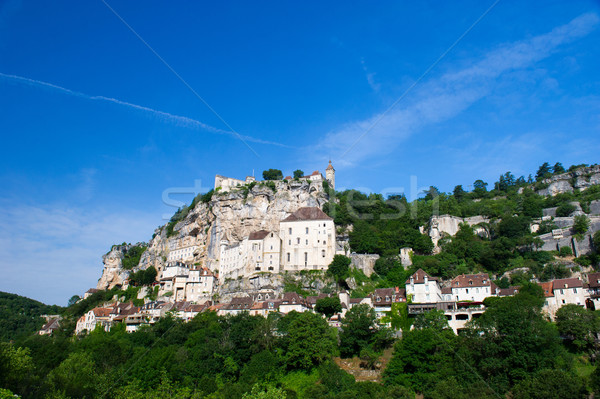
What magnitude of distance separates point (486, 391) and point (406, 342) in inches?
325

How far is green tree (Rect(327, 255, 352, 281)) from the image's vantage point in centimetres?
6406

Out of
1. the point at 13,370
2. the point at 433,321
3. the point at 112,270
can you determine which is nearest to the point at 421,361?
the point at 433,321

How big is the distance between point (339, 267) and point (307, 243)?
24.4 feet

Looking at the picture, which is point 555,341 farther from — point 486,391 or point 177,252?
point 177,252

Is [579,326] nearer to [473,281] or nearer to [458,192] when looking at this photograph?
[473,281]

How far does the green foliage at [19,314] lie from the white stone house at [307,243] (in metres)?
57.5

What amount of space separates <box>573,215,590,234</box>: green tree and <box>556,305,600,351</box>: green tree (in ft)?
83.1

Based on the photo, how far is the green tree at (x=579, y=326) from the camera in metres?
38.3

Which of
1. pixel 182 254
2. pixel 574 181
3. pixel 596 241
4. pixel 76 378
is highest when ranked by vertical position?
pixel 574 181

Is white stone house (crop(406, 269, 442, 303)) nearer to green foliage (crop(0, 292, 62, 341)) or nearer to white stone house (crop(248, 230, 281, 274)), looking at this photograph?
white stone house (crop(248, 230, 281, 274))

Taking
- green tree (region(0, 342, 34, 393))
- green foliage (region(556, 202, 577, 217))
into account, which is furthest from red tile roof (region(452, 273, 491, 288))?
green tree (region(0, 342, 34, 393))

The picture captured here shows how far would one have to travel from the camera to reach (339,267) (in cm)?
6412

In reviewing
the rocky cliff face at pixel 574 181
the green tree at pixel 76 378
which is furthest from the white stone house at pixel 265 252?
the rocky cliff face at pixel 574 181

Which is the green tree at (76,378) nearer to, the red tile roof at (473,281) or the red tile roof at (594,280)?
the red tile roof at (473,281)
